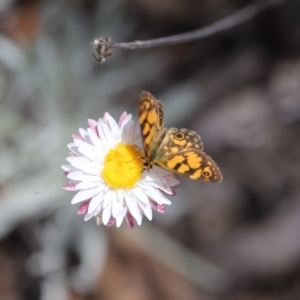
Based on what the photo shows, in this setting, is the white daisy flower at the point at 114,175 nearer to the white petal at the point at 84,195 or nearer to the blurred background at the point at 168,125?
the white petal at the point at 84,195

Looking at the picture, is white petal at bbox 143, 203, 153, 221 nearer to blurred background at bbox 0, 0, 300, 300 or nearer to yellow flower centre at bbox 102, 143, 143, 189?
yellow flower centre at bbox 102, 143, 143, 189

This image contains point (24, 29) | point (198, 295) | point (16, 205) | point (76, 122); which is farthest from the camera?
point (198, 295)

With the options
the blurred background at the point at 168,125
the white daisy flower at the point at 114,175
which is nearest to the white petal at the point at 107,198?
the white daisy flower at the point at 114,175

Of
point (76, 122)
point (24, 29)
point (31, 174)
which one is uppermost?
point (24, 29)

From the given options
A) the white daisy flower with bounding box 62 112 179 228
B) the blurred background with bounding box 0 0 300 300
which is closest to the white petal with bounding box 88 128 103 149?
the white daisy flower with bounding box 62 112 179 228

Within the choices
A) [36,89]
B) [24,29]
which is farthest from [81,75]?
[24,29]

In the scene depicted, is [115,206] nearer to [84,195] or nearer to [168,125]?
[84,195]

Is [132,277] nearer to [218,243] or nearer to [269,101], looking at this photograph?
[218,243]
